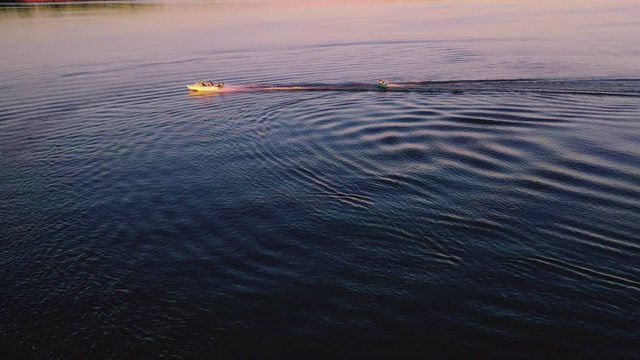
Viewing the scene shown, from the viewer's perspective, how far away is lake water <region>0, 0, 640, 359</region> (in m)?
14.8

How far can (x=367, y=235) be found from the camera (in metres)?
19.9

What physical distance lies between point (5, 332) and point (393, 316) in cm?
1363

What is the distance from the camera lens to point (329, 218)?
21.4m

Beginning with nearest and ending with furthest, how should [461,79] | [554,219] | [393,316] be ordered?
1. [393,316]
2. [554,219]
3. [461,79]

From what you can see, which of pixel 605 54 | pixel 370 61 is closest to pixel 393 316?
pixel 370 61

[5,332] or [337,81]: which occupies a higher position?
[337,81]

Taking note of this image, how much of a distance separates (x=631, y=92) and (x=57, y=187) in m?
43.9

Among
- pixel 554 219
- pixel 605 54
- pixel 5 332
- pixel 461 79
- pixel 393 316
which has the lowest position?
pixel 5 332

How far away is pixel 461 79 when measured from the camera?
4503 cm

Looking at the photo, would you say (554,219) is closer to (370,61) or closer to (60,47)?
(370,61)

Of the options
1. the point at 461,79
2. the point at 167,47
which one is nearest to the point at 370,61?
the point at 461,79

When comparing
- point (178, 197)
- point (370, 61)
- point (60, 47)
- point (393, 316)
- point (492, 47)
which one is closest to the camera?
point (393, 316)

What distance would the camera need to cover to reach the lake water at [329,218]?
1478 cm

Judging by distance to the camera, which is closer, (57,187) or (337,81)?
(57,187)
